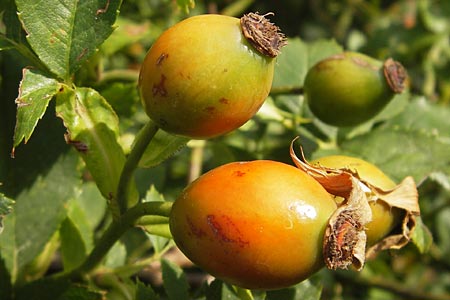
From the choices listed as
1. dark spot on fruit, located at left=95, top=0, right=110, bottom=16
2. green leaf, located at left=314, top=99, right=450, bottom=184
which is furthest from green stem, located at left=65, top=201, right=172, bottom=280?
green leaf, located at left=314, top=99, right=450, bottom=184

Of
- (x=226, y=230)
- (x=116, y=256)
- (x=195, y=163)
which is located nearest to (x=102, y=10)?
(x=226, y=230)

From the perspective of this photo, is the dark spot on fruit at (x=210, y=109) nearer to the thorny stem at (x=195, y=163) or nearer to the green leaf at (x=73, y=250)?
the green leaf at (x=73, y=250)

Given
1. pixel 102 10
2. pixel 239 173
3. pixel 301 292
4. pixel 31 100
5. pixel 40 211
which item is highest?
pixel 102 10

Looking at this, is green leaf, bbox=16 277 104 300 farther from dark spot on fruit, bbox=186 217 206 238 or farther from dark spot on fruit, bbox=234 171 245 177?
dark spot on fruit, bbox=234 171 245 177

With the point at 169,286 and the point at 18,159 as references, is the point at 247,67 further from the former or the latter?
the point at 18,159

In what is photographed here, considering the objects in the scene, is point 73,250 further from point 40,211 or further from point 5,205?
point 5,205

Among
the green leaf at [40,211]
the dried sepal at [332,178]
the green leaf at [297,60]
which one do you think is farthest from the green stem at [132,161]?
the green leaf at [297,60]

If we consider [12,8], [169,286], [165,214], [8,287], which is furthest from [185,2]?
[8,287]
